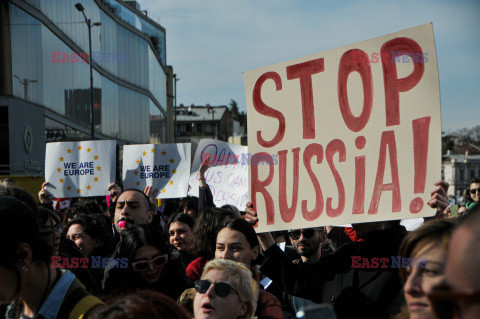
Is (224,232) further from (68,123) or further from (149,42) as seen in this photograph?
(149,42)

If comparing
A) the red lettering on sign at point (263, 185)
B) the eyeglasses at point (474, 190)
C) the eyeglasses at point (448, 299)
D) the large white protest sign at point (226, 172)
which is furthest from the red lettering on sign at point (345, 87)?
the eyeglasses at point (474, 190)

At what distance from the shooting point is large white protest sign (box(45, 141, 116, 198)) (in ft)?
25.0

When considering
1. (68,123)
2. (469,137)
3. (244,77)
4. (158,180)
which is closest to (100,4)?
(68,123)

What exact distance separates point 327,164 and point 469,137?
67229 millimetres

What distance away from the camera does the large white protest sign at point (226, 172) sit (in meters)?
7.79

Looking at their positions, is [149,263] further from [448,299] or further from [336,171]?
[448,299]

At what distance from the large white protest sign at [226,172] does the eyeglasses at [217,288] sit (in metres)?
4.61

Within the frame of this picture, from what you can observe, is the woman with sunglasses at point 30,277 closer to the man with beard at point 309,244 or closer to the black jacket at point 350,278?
the black jacket at point 350,278

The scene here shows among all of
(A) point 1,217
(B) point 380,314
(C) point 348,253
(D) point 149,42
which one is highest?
(D) point 149,42

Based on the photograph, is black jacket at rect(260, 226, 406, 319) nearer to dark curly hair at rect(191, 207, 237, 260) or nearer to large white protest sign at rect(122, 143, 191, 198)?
dark curly hair at rect(191, 207, 237, 260)

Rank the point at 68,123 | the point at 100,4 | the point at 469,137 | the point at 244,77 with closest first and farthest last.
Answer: the point at 244,77
the point at 68,123
the point at 100,4
the point at 469,137

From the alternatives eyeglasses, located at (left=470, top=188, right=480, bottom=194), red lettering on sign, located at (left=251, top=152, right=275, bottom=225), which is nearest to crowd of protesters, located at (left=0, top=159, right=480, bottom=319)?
red lettering on sign, located at (left=251, top=152, right=275, bottom=225)

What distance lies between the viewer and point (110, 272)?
3697 millimetres

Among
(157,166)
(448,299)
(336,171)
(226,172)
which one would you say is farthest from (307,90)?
(157,166)
